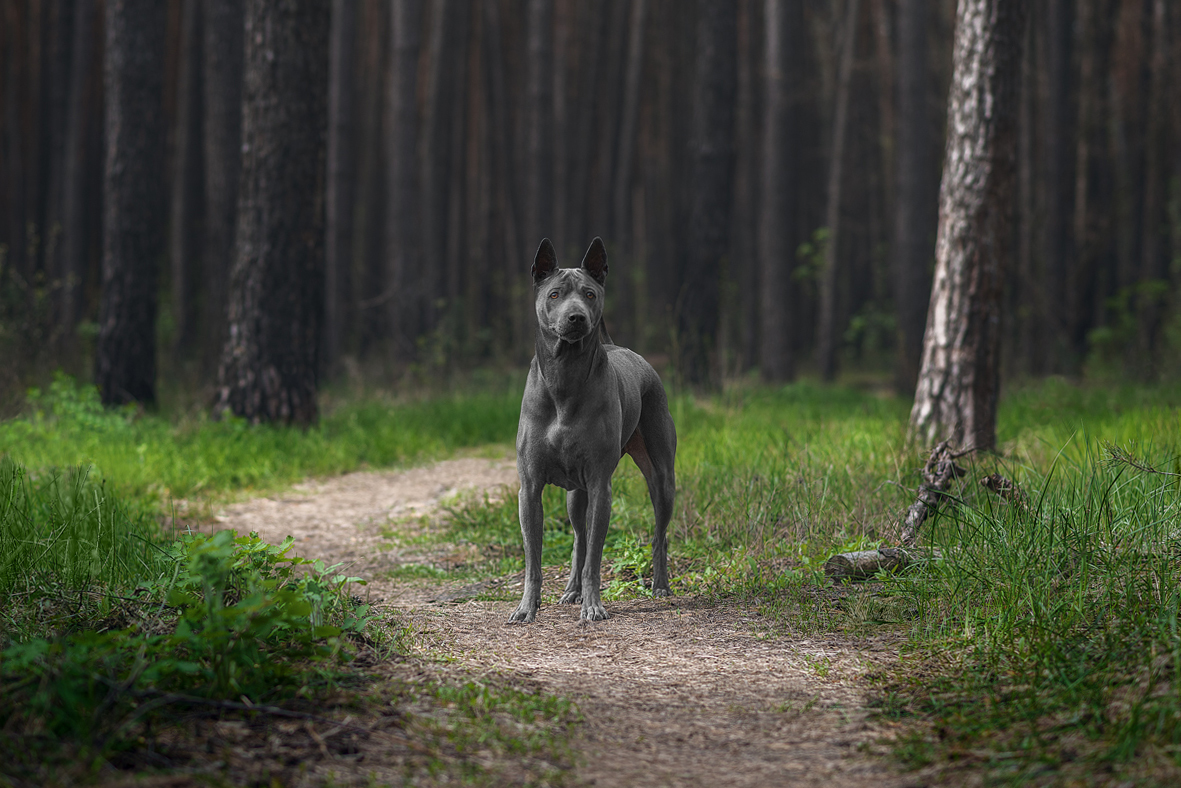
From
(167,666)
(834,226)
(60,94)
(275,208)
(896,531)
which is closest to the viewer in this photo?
(167,666)

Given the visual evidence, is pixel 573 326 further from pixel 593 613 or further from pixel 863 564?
pixel 863 564

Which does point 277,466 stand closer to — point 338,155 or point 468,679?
point 468,679

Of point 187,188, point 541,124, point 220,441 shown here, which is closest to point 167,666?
point 220,441

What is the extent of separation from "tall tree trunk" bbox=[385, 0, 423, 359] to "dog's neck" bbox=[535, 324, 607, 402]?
1133 cm

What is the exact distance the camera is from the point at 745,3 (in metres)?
22.8

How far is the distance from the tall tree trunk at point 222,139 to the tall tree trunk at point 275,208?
3175 mm

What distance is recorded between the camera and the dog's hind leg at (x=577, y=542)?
192 inches

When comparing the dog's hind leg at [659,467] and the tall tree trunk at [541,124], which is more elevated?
the tall tree trunk at [541,124]

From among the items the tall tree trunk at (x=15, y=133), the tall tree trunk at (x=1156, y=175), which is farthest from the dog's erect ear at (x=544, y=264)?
the tall tree trunk at (x=15, y=133)

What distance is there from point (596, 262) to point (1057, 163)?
568 inches

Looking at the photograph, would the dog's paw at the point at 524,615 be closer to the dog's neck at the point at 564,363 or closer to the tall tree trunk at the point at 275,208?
the dog's neck at the point at 564,363

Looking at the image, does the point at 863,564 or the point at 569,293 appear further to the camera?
the point at 863,564

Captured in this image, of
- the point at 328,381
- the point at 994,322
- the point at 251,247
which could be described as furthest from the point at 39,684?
the point at 328,381

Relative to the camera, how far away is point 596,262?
4488 mm
